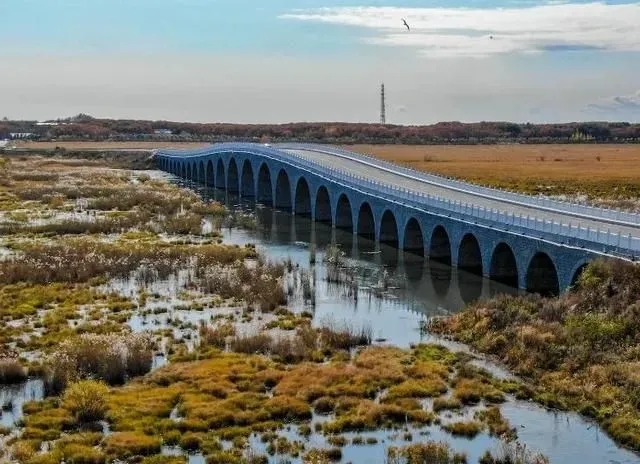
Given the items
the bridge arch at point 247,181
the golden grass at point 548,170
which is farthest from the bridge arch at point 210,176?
the golden grass at point 548,170

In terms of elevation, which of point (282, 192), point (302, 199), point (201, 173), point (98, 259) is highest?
point (201, 173)

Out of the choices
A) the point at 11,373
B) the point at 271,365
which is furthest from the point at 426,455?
the point at 11,373

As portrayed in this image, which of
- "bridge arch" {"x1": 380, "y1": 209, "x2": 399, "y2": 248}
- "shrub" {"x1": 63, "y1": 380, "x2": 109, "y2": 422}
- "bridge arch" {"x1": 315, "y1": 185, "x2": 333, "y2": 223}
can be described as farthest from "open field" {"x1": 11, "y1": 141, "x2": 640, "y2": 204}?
"shrub" {"x1": 63, "y1": 380, "x2": 109, "y2": 422}

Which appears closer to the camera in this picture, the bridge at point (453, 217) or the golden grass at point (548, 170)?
the bridge at point (453, 217)

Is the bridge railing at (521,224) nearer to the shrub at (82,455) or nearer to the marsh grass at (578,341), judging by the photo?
the marsh grass at (578,341)

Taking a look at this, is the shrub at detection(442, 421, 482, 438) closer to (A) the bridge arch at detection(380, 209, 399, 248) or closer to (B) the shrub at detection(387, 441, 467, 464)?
(B) the shrub at detection(387, 441, 467, 464)

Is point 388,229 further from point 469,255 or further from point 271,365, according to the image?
point 271,365
